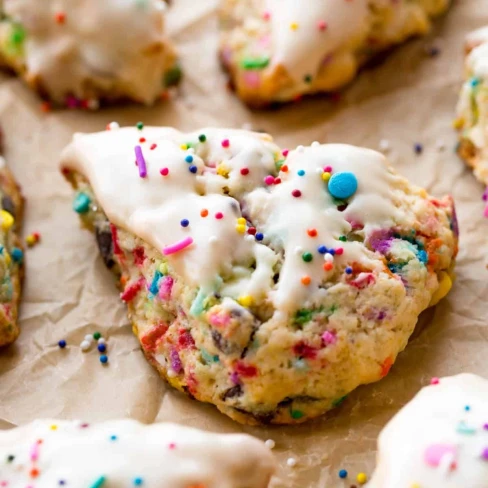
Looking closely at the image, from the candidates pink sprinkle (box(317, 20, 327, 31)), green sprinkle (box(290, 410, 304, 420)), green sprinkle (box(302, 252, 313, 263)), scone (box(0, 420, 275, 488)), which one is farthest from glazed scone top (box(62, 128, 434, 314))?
pink sprinkle (box(317, 20, 327, 31))

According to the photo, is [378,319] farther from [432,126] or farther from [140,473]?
[432,126]

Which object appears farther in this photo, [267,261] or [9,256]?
[9,256]

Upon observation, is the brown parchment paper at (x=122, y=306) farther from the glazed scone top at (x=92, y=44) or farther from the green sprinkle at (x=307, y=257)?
the green sprinkle at (x=307, y=257)

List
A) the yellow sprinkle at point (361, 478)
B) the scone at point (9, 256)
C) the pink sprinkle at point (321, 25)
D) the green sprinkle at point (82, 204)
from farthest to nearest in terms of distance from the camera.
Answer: the pink sprinkle at point (321, 25) → the green sprinkle at point (82, 204) → the scone at point (9, 256) → the yellow sprinkle at point (361, 478)

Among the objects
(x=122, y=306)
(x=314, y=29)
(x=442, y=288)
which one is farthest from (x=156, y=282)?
(x=314, y=29)

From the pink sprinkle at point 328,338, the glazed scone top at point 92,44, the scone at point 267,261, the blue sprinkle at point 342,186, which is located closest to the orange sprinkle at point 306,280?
the scone at point 267,261

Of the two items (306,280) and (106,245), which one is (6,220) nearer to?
(106,245)
